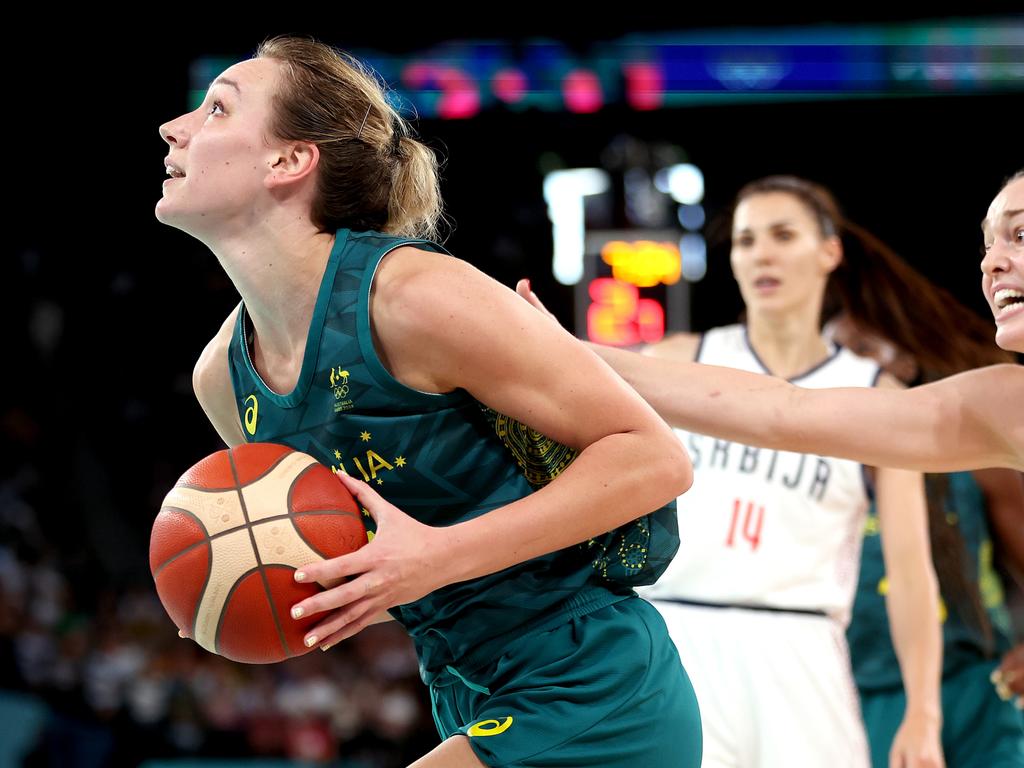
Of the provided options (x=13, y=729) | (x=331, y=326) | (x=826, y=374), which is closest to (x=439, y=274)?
(x=331, y=326)

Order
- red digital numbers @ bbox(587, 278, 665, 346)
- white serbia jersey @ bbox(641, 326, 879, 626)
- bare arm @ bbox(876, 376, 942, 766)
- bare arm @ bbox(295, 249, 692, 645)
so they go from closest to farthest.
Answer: bare arm @ bbox(295, 249, 692, 645)
white serbia jersey @ bbox(641, 326, 879, 626)
bare arm @ bbox(876, 376, 942, 766)
red digital numbers @ bbox(587, 278, 665, 346)

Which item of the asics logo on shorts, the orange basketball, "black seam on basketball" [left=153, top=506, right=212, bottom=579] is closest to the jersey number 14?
the asics logo on shorts

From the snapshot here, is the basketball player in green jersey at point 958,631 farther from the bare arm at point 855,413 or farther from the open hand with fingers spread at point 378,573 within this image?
the open hand with fingers spread at point 378,573

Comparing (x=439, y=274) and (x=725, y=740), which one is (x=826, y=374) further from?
(x=439, y=274)

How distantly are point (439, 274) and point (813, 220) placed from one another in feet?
8.61

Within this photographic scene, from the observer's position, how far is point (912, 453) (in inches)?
113

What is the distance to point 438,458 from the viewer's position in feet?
7.66

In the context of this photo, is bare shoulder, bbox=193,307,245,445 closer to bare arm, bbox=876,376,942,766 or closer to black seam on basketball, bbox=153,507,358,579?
black seam on basketball, bbox=153,507,358,579

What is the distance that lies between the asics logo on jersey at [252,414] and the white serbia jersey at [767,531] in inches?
70.7

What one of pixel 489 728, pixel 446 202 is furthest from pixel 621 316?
pixel 489 728

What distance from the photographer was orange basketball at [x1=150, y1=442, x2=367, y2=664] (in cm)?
214

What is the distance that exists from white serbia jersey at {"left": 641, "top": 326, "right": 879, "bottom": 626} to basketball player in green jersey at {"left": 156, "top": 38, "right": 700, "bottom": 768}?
1529 millimetres

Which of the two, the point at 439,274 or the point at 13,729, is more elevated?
the point at 439,274

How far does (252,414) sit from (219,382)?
25 cm
